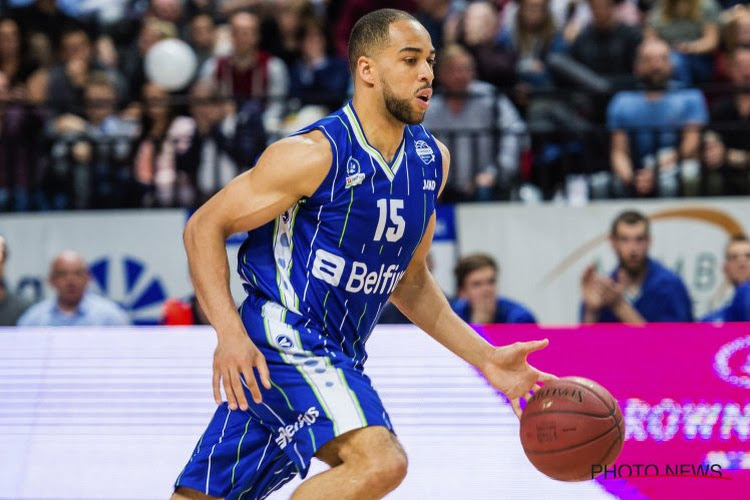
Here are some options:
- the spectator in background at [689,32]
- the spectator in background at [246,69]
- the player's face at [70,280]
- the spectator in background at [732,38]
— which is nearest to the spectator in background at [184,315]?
the player's face at [70,280]

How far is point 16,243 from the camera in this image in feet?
31.0

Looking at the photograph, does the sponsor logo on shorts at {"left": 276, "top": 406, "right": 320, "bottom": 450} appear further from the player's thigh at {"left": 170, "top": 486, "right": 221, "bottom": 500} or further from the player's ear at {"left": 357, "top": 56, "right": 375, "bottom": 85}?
the player's ear at {"left": 357, "top": 56, "right": 375, "bottom": 85}

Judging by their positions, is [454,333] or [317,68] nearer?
[454,333]

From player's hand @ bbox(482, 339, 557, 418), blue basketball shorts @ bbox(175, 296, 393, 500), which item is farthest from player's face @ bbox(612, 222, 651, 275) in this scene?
blue basketball shorts @ bbox(175, 296, 393, 500)

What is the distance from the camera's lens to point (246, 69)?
1030cm

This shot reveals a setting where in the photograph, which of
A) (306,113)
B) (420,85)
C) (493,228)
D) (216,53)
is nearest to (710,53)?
(493,228)

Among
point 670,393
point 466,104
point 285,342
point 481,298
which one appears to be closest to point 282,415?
point 285,342

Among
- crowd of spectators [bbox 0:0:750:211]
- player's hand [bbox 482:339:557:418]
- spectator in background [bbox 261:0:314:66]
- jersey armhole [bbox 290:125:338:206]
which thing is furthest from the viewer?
spectator in background [bbox 261:0:314:66]

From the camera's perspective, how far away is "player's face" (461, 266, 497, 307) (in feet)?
26.3

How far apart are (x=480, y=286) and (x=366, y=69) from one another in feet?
12.4

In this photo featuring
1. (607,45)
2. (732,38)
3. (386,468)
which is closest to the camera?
(386,468)

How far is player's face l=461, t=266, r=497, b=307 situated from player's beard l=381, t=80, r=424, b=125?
12.2ft

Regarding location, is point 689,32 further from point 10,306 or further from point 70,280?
point 10,306

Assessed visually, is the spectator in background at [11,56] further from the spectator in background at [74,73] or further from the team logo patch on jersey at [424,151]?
the team logo patch on jersey at [424,151]
